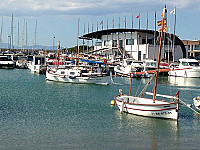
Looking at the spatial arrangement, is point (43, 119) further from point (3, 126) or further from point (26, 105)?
point (26, 105)

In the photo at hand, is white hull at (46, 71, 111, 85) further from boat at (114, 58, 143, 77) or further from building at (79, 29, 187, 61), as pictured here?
building at (79, 29, 187, 61)

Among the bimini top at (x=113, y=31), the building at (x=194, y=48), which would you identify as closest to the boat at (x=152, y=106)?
the bimini top at (x=113, y=31)

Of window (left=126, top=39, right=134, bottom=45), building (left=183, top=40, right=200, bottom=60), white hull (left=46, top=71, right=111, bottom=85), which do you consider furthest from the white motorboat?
building (left=183, top=40, right=200, bottom=60)

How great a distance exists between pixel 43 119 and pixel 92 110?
6.33 metres

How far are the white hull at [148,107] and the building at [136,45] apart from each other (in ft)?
220

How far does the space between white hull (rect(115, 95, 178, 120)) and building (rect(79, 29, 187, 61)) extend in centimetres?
6712

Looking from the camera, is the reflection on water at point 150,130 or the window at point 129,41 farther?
the window at point 129,41

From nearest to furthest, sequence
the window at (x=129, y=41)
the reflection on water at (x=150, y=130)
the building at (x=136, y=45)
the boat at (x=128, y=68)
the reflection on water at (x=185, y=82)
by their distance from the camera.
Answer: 1. the reflection on water at (x=150, y=130)
2. the reflection on water at (x=185, y=82)
3. the boat at (x=128, y=68)
4. the building at (x=136, y=45)
5. the window at (x=129, y=41)

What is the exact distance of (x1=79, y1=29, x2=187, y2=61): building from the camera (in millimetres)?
106375

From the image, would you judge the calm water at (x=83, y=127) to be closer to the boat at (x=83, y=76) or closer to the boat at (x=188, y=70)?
the boat at (x=83, y=76)

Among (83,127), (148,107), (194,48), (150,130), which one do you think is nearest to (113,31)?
(194,48)

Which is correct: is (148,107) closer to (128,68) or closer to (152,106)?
(152,106)

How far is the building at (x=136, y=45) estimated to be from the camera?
349 feet

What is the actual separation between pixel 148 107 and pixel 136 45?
78760 mm
